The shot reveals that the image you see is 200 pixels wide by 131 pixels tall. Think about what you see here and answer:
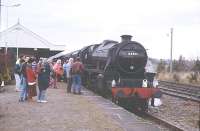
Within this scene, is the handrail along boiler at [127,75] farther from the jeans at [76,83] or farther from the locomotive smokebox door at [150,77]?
the jeans at [76,83]

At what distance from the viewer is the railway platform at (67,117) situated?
13.3 m

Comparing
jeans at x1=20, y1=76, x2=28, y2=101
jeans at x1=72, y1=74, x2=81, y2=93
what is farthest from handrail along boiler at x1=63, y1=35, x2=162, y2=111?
jeans at x1=20, y1=76, x2=28, y2=101

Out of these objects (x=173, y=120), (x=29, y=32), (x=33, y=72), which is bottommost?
(x=173, y=120)

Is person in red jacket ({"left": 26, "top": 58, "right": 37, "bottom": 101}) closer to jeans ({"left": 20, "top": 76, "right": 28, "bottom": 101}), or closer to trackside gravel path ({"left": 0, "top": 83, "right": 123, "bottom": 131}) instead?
jeans ({"left": 20, "top": 76, "right": 28, "bottom": 101})

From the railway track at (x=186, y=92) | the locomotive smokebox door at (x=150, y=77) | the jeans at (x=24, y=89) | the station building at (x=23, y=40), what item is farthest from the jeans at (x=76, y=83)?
the station building at (x=23, y=40)

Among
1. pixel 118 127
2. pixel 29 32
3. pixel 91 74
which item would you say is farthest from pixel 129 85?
pixel 29 32

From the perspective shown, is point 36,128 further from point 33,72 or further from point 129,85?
point 129,85

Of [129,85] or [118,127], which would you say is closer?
[118,127]

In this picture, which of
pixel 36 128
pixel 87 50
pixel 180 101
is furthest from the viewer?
pixel 87 50

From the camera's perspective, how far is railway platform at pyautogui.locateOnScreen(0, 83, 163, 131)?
523 inches

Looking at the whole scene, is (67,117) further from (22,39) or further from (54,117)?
(22,39)

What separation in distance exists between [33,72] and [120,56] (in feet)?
12.7

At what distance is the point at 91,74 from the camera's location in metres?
26.3

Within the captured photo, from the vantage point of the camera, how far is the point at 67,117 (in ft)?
49.6
